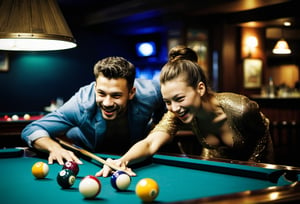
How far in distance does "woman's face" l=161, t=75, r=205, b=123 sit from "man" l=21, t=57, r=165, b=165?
0.43 m

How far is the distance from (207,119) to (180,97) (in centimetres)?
31

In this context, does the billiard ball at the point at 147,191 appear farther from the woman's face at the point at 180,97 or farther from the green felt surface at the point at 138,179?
the woman's face at the point at 180,97

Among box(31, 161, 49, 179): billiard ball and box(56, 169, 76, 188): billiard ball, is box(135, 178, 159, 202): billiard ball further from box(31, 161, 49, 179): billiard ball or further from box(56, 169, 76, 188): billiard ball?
box(31, 161, 49, 179): billiard ball

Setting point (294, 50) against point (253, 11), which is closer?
point (253, 11)

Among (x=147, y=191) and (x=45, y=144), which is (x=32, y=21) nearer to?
(x=45, y=144)

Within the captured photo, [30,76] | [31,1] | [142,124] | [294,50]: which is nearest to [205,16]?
[294,50]

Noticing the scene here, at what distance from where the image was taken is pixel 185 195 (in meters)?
1.66

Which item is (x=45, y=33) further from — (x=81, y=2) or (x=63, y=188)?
(x=81, y=2)

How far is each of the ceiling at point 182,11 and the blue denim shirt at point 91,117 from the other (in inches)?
153

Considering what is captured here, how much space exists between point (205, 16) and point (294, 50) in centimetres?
322

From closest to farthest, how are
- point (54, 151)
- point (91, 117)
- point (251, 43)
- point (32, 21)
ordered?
1. point (32, 21)
2. point (54, 151)
3. point (91, 117)
4. point (251, 43)

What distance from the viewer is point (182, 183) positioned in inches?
74.4

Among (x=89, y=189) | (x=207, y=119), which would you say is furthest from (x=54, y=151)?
(x=89, y=189)

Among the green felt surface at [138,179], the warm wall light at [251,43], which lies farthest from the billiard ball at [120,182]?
the warm wall light at [251,43]
